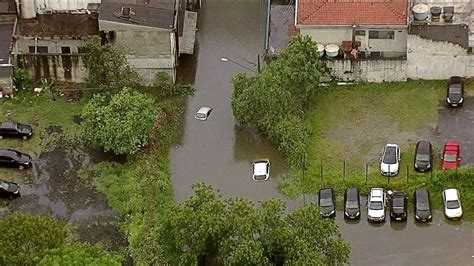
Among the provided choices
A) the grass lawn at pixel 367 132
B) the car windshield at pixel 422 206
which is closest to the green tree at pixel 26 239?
the grass lawn at pixel 367 132

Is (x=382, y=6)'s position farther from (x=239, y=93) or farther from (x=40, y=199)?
(x=40, y=199)

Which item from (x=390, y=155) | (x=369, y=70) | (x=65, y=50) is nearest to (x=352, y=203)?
(x=390, y=155)

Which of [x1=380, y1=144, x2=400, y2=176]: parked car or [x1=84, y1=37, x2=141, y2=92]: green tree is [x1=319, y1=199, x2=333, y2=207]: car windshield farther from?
[x1=84, y1=37, x2=141, y2=92]: green tree

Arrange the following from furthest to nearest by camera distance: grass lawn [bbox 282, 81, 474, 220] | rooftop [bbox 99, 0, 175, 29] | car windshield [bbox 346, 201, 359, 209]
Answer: rooftop [bbox 99, 0, 175, 29] < grass lawn [bbox 282, 81, 474, 220] < car windshield [bbox 346, 201, 359, 209]

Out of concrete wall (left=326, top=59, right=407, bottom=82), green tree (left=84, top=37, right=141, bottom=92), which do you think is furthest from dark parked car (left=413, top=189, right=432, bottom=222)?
green tree (left=84, top=37, right=141, bottom=92)

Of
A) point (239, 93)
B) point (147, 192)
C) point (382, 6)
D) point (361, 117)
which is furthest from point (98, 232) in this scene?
point (382, 6)

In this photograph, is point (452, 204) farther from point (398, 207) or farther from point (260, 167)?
point (260, 167)

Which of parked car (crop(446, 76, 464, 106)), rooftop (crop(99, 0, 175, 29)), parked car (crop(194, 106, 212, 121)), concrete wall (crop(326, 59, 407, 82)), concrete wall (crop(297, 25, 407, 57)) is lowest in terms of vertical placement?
parked car (crop(194, 106, 212, 121))
